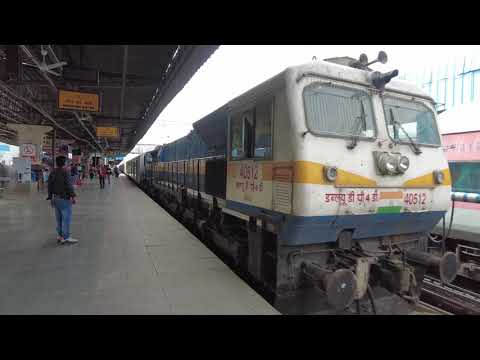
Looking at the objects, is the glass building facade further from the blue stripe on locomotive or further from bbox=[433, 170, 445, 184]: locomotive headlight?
the blue stripe on locomotive

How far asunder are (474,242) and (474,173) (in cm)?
137

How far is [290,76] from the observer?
3.63 m

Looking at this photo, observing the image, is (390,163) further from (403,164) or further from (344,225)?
(344,225)

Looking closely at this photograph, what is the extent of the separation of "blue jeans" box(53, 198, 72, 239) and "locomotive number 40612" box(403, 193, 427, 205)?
605 centimetres

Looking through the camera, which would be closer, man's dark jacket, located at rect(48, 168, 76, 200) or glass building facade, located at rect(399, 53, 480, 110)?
man's dark jacket, located at rect(48, 168, 76, 200)

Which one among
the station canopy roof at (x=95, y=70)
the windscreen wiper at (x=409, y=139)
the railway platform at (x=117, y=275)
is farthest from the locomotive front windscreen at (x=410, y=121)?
the station canopy roof at (x=95, y=70)

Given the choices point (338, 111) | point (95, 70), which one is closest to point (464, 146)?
point (338, 111)

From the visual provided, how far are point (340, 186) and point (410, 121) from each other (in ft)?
A: 5.64

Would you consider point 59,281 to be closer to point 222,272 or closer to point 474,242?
point 222,272

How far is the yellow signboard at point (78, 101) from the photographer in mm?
10918

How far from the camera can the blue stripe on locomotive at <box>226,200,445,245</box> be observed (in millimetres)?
3539

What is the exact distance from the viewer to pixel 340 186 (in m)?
3.59

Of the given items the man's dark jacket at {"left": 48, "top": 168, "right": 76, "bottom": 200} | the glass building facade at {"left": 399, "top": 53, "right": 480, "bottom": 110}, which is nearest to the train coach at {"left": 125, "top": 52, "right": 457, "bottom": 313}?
the man's dark jacket at {"left": 48, "top": 168, "right": 76, "bottom": 200}

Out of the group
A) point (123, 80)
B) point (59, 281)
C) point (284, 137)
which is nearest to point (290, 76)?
point (284, 137)
